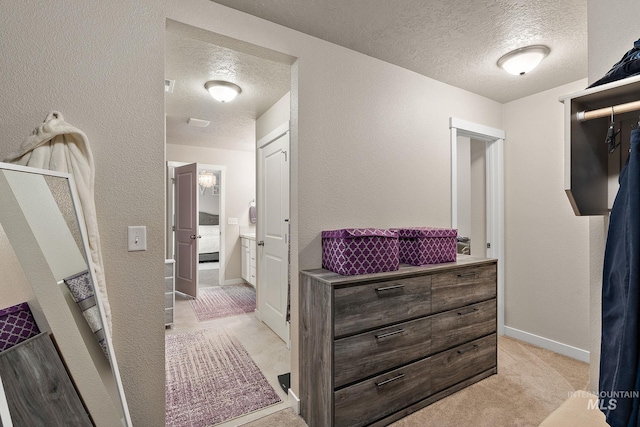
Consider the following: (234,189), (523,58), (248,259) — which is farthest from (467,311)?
(234,189)

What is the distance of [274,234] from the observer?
10.6ft

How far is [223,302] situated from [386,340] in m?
3.21

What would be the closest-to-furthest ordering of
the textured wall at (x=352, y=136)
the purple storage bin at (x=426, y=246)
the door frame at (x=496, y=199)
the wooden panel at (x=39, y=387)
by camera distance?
the wooden panel at (x=39, y=387)
the textured wall at (x=352, y=136)
the purple storage bin at (x=426, y=246)
the door frame at (x=496, y=199)

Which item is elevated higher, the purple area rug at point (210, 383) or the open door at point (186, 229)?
the open door at point (186, 229)

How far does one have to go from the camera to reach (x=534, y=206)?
2979 millimetres

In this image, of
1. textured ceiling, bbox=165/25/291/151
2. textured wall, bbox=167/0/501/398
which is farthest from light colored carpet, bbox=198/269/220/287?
textured wall, bbox=167/0/501/398

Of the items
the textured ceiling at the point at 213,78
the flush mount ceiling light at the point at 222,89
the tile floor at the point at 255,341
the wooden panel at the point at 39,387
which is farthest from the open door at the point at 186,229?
the wooden panel at the point at 39,387

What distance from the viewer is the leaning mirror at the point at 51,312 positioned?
3.07 feet

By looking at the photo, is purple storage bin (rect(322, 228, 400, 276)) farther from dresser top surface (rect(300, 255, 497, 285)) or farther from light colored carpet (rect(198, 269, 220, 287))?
light colored carpet (rect(198, 269, 220, 287))

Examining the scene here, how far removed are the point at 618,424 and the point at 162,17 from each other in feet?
7.94

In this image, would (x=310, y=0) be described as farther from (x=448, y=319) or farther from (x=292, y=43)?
(x=448, y=319)

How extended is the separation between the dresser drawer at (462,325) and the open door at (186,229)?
3.61 metres

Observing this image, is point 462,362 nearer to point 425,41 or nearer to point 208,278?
point 425,41

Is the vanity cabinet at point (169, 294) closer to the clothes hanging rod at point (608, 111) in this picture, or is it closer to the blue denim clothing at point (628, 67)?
the clothes hanging rod at point (608, 111)
